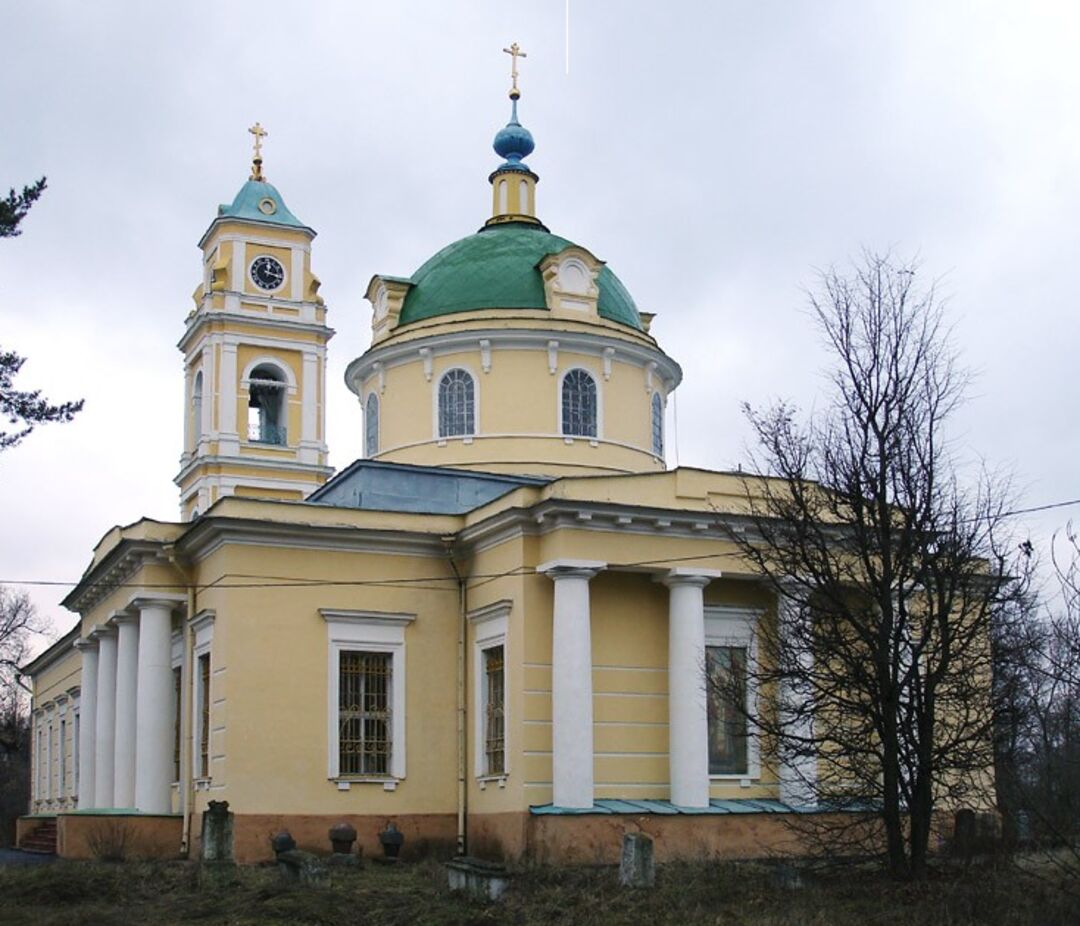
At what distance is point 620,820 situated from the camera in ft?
71.0

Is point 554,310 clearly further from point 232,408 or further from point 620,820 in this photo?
point 232,408

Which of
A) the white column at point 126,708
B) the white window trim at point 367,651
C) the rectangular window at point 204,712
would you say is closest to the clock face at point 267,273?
the white column at point 126,708

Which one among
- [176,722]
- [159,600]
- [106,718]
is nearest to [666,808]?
[176,722]

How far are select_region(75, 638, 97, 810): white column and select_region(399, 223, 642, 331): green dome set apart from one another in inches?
352

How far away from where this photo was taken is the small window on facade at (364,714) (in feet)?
78.7

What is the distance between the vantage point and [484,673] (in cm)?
2438

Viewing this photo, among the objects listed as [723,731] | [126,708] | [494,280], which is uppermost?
[494,280]

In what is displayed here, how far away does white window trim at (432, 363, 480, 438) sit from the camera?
91.7 feet

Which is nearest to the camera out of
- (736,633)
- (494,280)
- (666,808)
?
(666,808)

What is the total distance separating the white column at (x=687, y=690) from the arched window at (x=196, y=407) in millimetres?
19419

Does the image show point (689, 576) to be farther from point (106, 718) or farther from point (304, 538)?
point (106, 718)

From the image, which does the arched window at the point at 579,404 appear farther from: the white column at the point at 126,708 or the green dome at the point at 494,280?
the white column at the point at 126,708

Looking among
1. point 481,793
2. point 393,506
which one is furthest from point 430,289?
point 481,793

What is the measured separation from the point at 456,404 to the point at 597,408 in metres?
2.57
